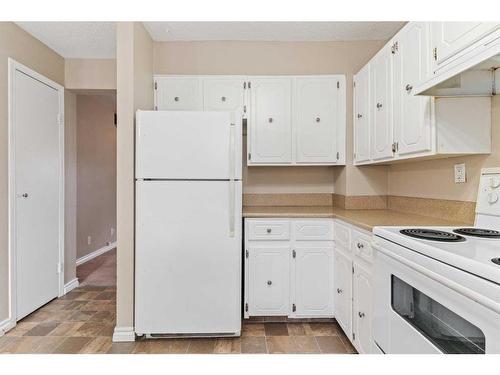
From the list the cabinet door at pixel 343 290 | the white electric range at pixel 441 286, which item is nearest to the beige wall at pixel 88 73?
the cabinet door at pixel 343 290

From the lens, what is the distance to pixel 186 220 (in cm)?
222

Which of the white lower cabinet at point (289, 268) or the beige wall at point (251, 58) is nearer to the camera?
the white lower cabinet at point (289, 268)

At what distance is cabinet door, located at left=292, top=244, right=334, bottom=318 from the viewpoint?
248cm

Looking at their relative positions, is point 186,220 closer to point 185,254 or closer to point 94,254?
point 185,254

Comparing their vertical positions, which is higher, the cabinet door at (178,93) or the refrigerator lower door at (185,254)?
the cabinet door at (178,93)

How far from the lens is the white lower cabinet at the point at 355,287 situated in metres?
1.85

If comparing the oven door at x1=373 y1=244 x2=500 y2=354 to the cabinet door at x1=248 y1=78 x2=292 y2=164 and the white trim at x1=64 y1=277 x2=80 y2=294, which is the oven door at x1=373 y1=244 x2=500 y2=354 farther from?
the white trim at x1=64 y1=277 x2=80 y2=294

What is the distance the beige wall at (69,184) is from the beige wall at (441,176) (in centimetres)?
313

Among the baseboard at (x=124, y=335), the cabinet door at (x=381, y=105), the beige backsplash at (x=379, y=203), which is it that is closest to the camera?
the beige backsplash at (x=379, y=203)

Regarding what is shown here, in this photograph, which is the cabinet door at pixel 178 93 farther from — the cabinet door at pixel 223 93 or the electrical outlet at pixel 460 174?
the electrical outlet at pixel 460 174

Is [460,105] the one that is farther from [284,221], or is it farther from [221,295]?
[221,295]

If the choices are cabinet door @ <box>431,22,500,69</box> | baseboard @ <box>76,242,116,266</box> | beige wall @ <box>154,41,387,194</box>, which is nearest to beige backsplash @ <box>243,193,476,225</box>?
beige wall @ <box>154,41,387,194</box>
